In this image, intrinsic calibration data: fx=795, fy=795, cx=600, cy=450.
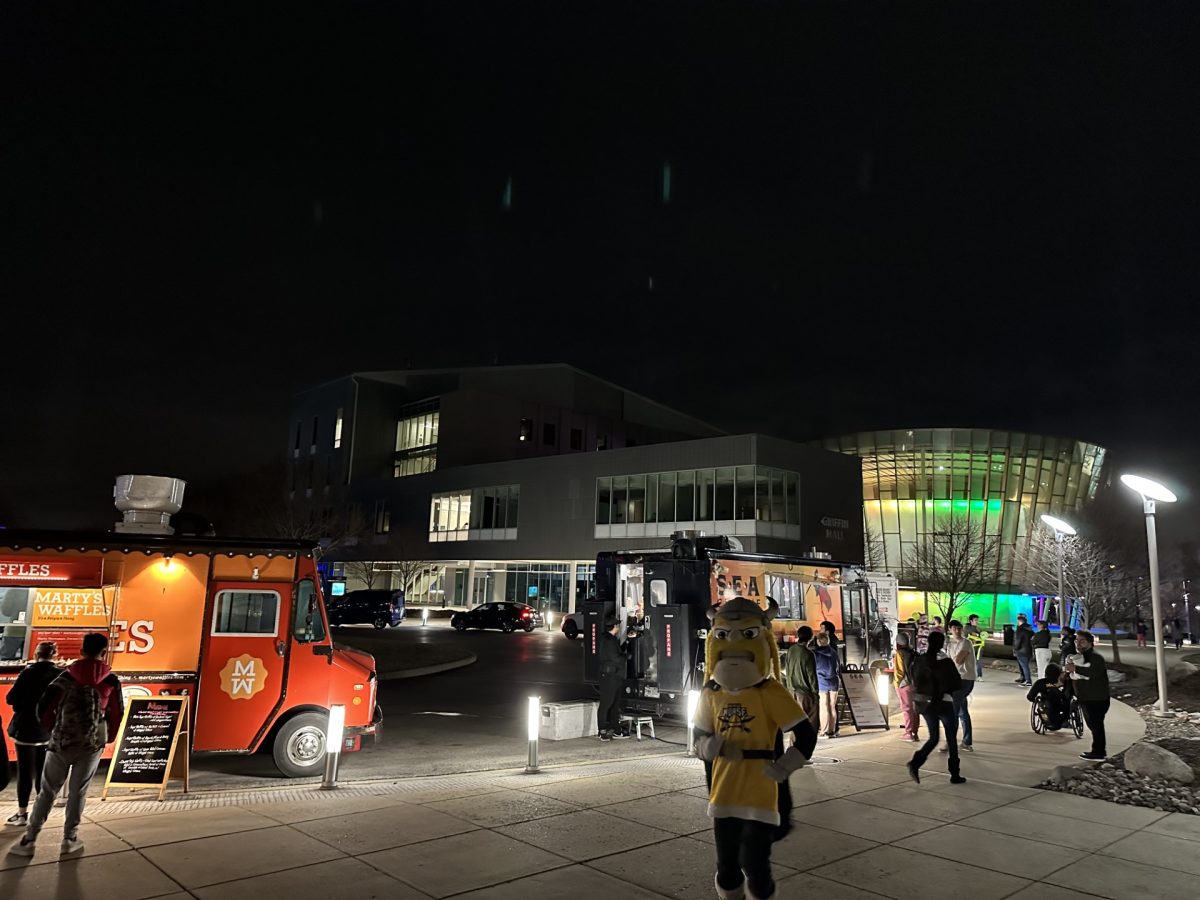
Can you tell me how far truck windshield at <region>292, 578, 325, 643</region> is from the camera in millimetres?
9727

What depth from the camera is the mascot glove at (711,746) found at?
451 centimetres

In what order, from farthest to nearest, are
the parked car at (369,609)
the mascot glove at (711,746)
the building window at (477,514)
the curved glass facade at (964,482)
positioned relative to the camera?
the curved glass facade at (964,482) → the building window at (477,514) → the parked car at (369,609) → the mascot glove at (711,746)

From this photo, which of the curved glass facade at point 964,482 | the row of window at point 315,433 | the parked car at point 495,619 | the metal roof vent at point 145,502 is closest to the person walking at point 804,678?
the metal roof vent at point 145,502

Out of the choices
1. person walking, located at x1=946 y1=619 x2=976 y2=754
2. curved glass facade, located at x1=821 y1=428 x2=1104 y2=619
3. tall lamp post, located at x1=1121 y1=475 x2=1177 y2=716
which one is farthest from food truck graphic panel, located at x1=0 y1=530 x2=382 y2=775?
curved glass facade, located at x1=821 y1=428 x2=1104 y2=619

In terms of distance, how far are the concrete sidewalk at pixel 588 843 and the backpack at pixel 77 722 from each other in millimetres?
791

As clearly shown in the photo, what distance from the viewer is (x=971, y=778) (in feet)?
31.2

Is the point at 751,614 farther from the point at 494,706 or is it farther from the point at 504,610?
the point at 504,610

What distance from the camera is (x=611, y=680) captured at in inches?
486

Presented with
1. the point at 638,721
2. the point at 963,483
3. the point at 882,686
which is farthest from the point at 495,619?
the point at 963,483

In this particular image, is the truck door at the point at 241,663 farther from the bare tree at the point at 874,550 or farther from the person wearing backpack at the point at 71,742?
the bare tree at the point at 874,550

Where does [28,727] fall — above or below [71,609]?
below

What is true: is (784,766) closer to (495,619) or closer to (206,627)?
(206,627)

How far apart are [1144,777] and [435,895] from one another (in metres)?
8.54

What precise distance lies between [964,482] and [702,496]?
32.8 meters
